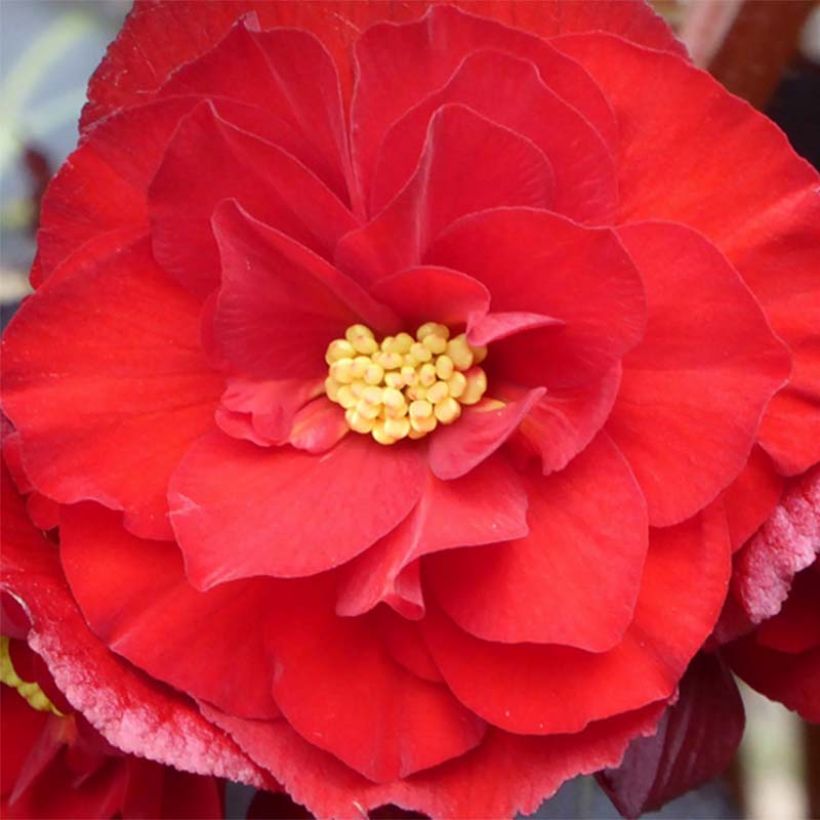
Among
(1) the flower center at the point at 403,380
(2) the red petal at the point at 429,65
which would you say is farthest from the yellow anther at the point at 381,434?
(2) the red petal at the point at 429,65

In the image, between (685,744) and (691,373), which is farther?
(685,744)

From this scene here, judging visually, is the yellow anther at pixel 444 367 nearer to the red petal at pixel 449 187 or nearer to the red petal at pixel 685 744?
the red petal at pixel 449 187

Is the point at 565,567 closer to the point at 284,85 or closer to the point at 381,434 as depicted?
the point at 381,434

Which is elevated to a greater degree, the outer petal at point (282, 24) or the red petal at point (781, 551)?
the outer petal at point (282, 24)

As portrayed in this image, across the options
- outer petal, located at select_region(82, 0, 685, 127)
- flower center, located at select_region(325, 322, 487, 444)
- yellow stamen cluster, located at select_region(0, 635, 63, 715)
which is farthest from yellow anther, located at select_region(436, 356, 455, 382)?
yellow stamen cluster, located at select_region(0, 635, 63, 715)

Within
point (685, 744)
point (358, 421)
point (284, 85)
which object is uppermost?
point (284, 85)

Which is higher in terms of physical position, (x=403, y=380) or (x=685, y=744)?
(x=403, y=380)

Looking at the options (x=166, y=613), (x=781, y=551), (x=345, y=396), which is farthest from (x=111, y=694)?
(x=781, y=551)

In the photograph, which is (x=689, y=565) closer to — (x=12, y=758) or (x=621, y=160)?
(x=621, y=160)
